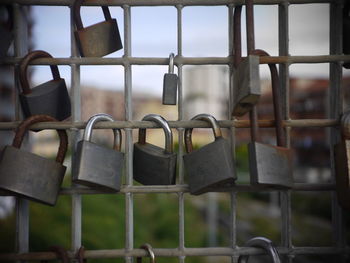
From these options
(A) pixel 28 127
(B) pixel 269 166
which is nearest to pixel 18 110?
(A) pixel 28 127

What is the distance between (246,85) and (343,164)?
280 millimetres

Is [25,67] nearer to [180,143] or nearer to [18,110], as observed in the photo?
[18,110]

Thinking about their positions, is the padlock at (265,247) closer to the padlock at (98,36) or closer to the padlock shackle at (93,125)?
the padlock shackle at (93,125)

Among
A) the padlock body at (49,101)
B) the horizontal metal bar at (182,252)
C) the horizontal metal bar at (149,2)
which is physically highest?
the horizontal metal bar at (149,2)

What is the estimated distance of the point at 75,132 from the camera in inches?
34.9

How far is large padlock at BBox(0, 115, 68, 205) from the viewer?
2.52 ft

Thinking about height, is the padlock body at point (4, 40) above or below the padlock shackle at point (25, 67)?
above

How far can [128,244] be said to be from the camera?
884 millimetres

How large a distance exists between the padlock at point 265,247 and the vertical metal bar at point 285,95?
0.06m

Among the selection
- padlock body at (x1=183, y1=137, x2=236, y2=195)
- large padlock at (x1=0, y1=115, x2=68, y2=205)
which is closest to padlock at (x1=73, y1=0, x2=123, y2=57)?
large padlock at (x1=0, y1=115, x2=68, y2=205)

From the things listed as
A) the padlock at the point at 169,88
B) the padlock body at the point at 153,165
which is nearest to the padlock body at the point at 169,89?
the padlock at the point at 169,88

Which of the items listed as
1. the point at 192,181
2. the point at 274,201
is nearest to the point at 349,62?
the point at 192,181

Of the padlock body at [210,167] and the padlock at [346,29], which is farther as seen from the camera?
the padlock at [346,29]

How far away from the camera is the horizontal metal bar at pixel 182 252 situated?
873 millimetres
